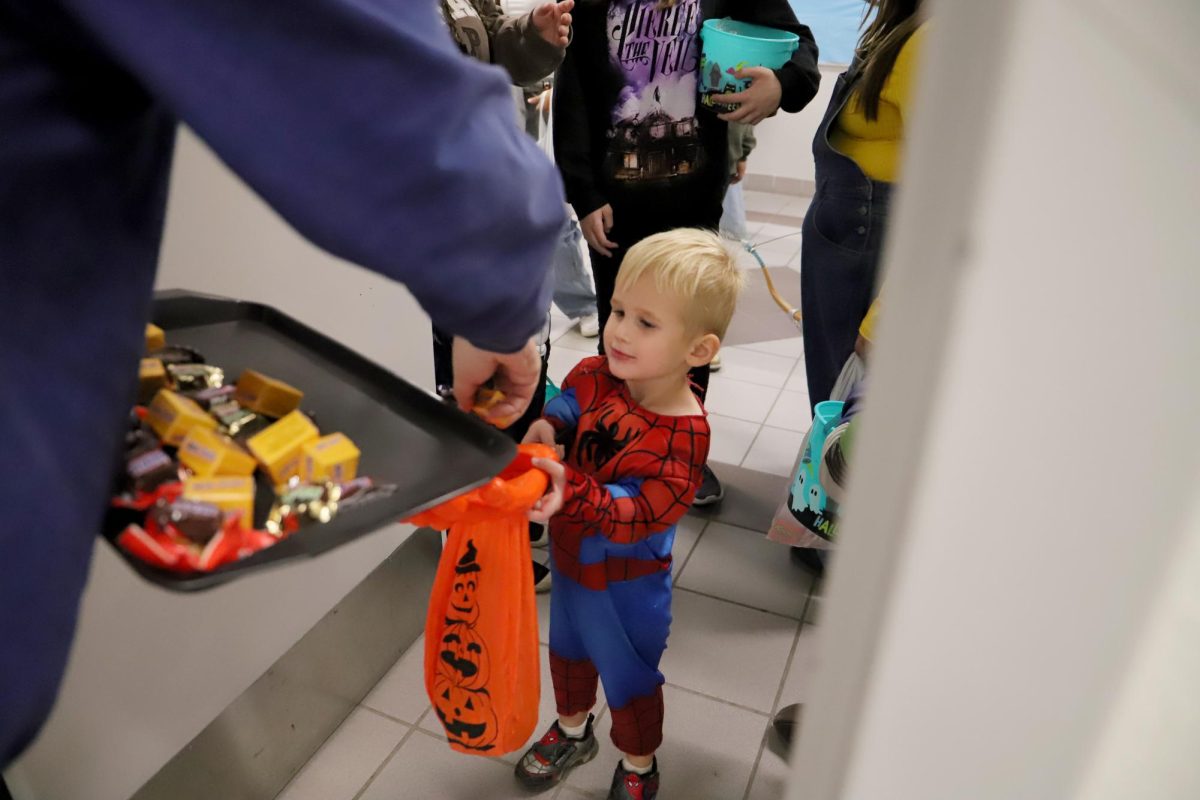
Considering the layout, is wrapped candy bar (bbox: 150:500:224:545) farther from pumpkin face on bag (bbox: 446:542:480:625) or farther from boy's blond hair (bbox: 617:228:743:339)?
boy's blond hair (bbox: 617:228:743:339)

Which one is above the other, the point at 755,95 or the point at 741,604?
the point at 755,95

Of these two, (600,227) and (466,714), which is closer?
(466,714)

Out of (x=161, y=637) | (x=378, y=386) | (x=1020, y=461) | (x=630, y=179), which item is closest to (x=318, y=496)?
(x=378, y=386)

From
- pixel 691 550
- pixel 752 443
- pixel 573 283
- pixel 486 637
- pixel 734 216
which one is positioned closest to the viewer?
pixel 486 637

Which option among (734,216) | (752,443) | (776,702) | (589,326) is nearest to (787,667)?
(776,702)

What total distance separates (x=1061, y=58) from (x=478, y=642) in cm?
90

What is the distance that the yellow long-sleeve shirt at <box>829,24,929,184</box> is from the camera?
1243 mm

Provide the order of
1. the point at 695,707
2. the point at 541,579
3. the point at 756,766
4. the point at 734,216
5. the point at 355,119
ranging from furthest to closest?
the point at 734,216 → the point at 541,579 → the point at 695,707 → the point at 756,766 → the point at 355,119

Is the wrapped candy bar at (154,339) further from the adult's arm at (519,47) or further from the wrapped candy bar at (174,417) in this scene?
the adult's arm at (519,47)

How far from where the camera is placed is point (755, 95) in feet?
4.93

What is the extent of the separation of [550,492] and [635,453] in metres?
0.16

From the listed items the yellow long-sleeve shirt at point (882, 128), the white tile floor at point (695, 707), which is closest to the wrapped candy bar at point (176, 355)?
the white tile floor at point (695, 707)

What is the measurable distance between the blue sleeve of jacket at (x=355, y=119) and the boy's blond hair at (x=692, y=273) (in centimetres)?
57

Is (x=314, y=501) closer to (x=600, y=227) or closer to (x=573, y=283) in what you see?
(x=600, y=227)
